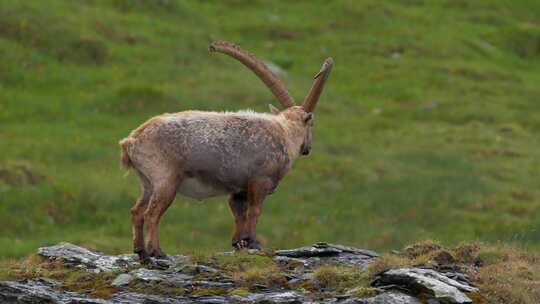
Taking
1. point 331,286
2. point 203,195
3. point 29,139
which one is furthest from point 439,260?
point 29,139

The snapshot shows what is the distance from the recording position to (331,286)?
15.2 metres

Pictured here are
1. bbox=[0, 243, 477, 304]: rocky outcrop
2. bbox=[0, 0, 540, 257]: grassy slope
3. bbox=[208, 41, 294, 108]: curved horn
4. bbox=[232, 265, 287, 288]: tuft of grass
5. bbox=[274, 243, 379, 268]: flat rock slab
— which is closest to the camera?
bbox=[0, 243, 477, 304]: rocky outcrop

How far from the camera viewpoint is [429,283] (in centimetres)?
1442

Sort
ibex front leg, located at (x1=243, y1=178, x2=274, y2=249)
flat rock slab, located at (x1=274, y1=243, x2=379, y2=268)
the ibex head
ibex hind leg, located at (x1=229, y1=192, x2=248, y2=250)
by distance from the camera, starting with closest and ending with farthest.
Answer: flat rock slab, located at (x1=274, y1=243, x2=379, y2=268)
ibex front leg, located at (x1=243, y1=178, x2=274, y2=249)
ibex hind leg, located at (x1=229, y1=192, x2=248, y2=250)
the ibex head

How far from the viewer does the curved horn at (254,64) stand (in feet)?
61.1

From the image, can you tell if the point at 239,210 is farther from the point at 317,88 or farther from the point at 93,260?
the point at 317,88

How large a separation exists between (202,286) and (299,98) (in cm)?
3160

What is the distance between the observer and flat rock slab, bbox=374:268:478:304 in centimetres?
1431

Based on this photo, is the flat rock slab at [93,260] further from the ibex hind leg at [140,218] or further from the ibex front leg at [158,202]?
the ibex front leg at [158,202]

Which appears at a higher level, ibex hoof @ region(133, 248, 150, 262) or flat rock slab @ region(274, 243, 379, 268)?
ibex hoof @ region(133, 248, 150, 262)

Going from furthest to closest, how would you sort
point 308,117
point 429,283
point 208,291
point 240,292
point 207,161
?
point 308,117 < point 207,161 < point 208,291 < point 240,292 < point 429,283

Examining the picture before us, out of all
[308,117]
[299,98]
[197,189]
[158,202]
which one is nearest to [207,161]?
[197,189]

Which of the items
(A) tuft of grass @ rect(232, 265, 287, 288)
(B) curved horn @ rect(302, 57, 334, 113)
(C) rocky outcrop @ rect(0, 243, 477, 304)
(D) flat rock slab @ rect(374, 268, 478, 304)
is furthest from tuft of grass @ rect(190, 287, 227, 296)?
(B) curved horn @ rect(302, 57, 334, 113)

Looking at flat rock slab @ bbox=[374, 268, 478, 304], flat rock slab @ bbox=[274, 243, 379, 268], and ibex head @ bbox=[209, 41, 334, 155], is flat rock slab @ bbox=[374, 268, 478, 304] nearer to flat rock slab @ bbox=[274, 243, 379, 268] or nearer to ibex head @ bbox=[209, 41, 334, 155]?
flat rock slab @ bbox=[274, 243, 379, 268]
